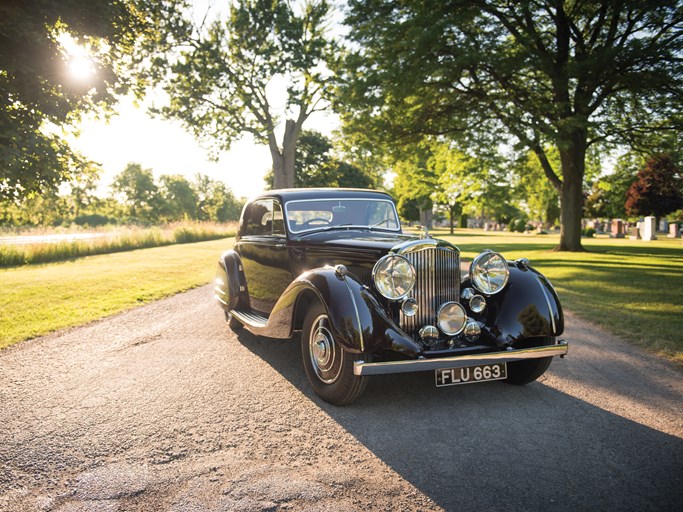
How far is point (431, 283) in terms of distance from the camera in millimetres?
4062

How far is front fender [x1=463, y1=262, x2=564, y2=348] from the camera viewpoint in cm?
394

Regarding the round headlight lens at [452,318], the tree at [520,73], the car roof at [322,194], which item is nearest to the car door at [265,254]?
the car roof at [322,194]

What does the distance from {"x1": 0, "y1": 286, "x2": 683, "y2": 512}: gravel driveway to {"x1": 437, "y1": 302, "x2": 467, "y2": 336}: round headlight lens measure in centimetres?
58

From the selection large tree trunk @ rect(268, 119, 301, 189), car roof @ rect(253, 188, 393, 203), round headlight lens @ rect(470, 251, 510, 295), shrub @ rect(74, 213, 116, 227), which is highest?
large tree trunk @ rect(268, 119, 301, 189)

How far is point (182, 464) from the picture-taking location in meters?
2.75

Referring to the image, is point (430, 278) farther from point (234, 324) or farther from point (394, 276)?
point (234, 324)

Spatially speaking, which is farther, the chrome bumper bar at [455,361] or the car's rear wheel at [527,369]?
the car's rear wheel at [527,369]

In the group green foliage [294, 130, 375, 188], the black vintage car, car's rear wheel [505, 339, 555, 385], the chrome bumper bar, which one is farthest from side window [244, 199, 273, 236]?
green foliage [294, 130, 375, 188]

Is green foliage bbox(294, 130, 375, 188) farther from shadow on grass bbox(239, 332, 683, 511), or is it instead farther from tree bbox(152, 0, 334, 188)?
shadow on grass bbox(239, 332, 683, 511)

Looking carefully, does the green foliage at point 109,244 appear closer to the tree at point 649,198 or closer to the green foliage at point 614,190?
the green foliage at point 614,190

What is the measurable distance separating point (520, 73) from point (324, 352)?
14817 mm

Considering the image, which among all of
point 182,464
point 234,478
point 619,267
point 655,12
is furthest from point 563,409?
point 655,12

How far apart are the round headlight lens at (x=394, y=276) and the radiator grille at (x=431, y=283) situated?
142 millimetres

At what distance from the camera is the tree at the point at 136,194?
7725 cm
